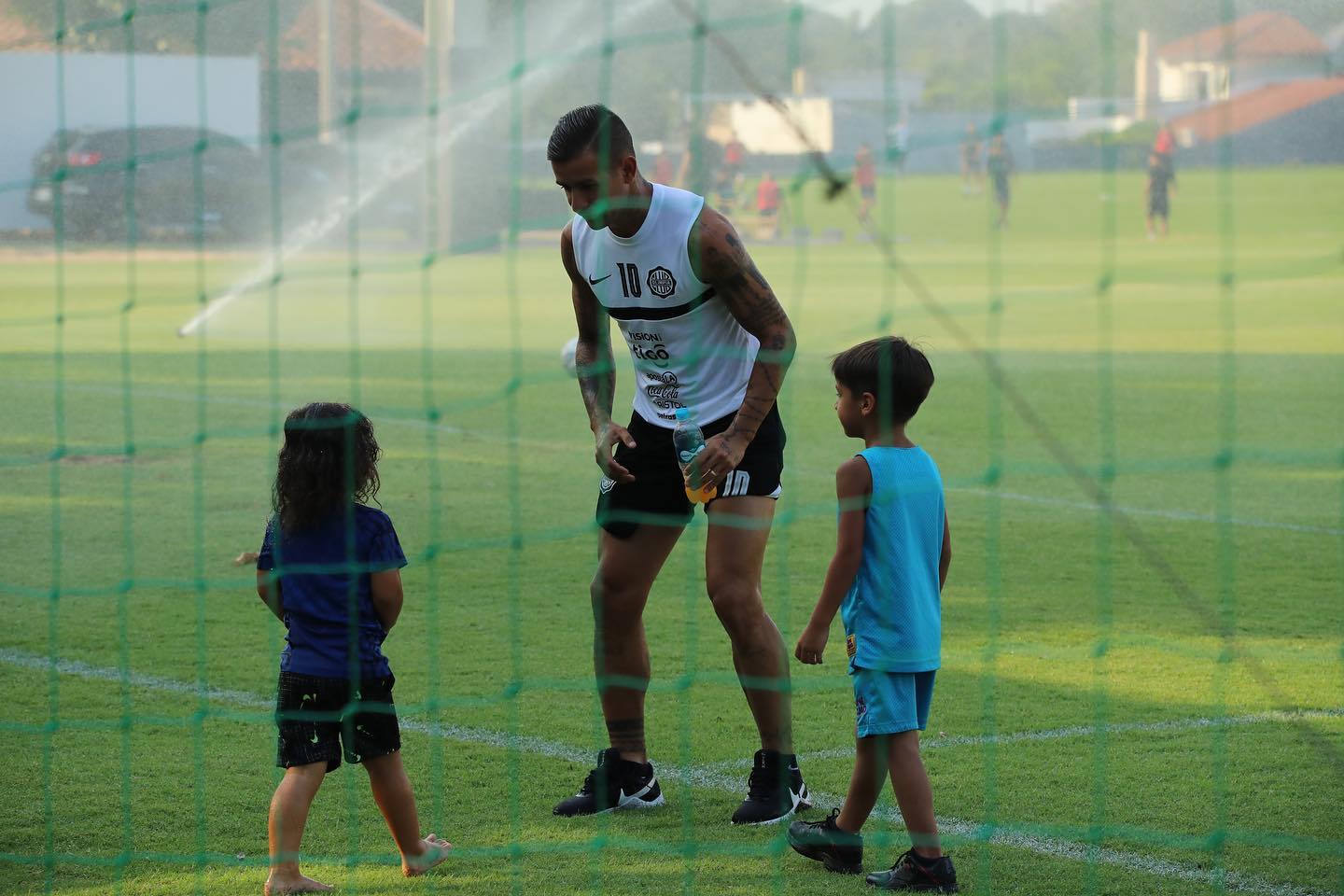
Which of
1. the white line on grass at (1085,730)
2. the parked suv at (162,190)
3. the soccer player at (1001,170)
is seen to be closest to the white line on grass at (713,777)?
the white line on grass at (1085,730)

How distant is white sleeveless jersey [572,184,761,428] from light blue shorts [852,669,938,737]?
868 millimetres

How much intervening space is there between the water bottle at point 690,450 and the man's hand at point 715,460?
2 centimetres

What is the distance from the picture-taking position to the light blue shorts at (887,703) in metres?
3.67

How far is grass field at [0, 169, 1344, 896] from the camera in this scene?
3949 mm

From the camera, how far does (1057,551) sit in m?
7.41

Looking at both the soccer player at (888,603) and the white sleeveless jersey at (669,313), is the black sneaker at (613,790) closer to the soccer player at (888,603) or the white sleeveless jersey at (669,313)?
the soccer player at (888,603)

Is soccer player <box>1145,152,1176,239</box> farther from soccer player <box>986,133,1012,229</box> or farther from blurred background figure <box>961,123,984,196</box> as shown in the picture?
blurred background figure <box>961,123,984,196</box>

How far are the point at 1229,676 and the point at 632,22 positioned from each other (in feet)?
77.1

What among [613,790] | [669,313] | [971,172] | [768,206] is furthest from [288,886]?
[768,206]

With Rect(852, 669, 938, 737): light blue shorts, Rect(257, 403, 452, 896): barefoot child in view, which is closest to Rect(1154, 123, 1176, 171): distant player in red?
Rect(852, 669, 938, 737): light blue shorts

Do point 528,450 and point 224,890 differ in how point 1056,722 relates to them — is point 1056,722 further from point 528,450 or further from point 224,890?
point 528,450

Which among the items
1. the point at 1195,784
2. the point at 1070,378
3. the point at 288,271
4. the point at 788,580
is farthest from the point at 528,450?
the point at 288,271

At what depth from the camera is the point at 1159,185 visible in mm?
23734

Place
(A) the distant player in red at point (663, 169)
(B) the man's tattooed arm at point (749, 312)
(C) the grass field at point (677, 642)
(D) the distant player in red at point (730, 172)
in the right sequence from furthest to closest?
(D) the distant player in red at point (730, 172) → (A) the distant player in red at point (663, 169) → (B) the man's tattooed arm at point (749, 312) → (C) the grass field at point (677, 642)
